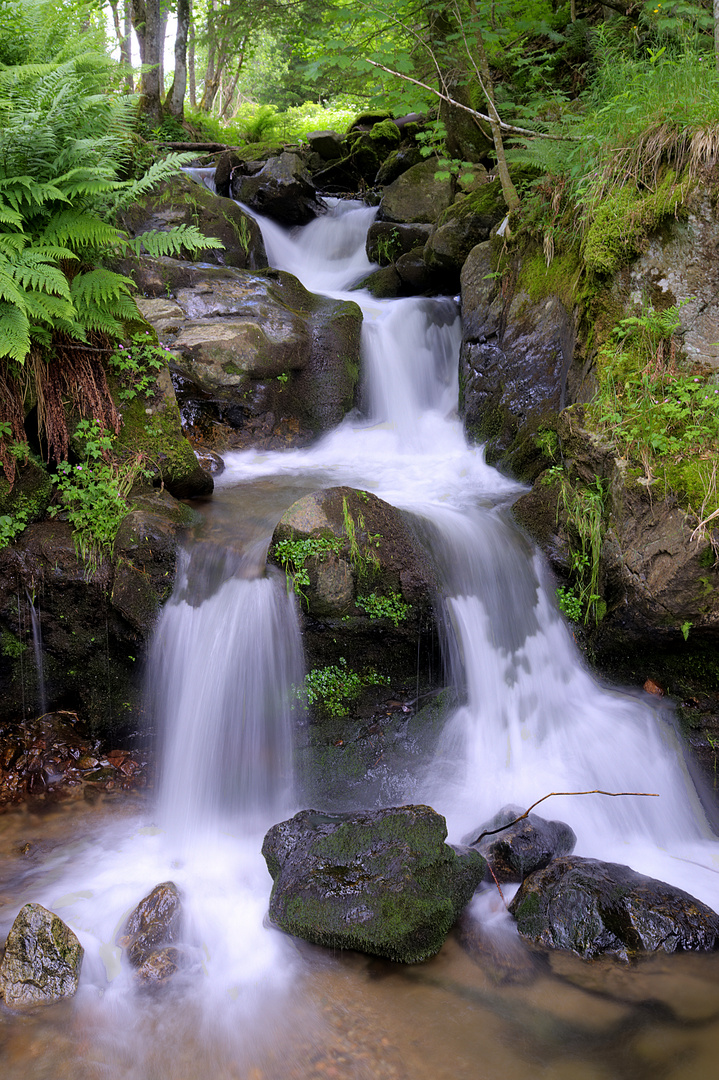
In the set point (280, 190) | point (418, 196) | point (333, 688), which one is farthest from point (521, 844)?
point (280, 190)

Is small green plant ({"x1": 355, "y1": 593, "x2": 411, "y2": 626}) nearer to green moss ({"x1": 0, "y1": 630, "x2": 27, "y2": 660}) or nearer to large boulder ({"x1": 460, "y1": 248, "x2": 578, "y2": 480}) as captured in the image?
large boulder ({"x1": 460, "y1": 248, "x2": 578, "y2": 480})

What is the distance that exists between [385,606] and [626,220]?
3.39m

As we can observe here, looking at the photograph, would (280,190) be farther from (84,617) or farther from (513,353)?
(84,617)

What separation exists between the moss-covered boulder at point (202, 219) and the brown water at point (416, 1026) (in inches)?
318

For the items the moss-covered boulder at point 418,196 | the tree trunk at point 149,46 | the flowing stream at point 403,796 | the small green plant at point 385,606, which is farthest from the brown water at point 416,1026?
the tree trunk at point 149,46

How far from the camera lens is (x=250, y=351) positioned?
698 cm

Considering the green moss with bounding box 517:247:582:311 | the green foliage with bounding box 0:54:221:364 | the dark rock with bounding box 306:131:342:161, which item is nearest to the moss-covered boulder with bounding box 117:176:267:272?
the dark rock with bounding box 306:131:342:161

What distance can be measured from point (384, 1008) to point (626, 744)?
7.54 feet

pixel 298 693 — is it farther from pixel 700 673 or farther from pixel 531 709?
pixel 700 673

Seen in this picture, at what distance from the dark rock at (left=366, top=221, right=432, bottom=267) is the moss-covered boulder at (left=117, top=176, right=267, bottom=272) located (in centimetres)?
186

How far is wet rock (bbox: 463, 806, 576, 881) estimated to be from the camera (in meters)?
3.54

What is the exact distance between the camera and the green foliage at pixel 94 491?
4.49m

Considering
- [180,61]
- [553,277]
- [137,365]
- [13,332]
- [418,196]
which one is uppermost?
[180,61]

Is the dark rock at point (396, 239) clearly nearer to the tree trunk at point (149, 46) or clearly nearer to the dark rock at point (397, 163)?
the dark rock at point (397, 163)
